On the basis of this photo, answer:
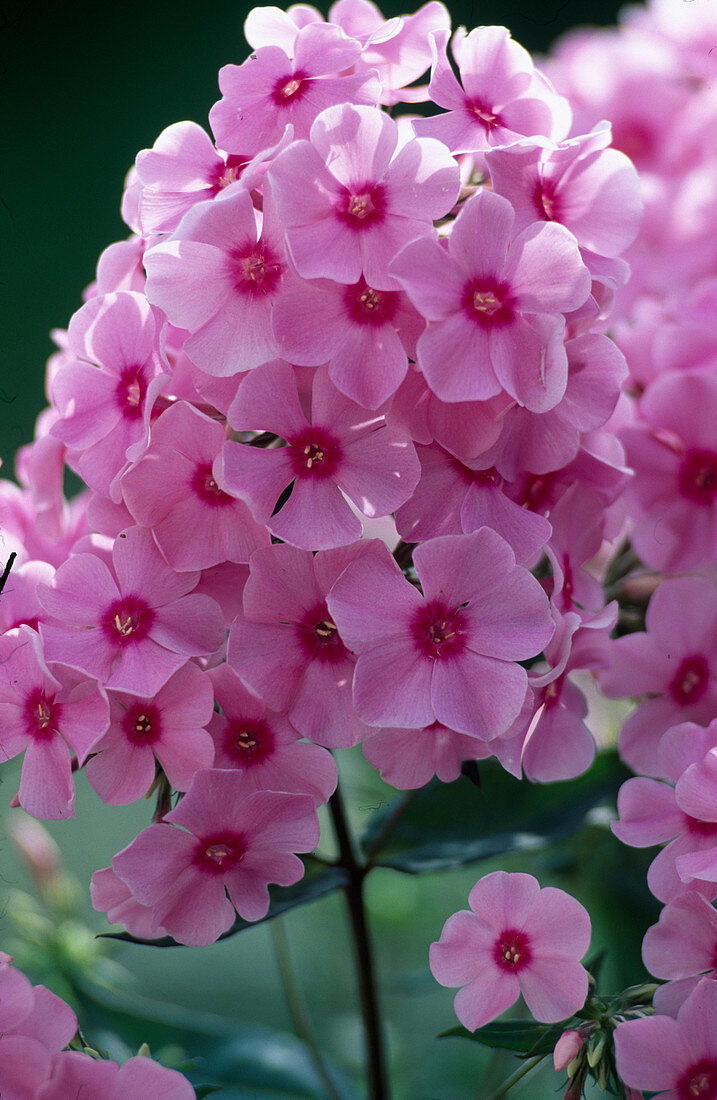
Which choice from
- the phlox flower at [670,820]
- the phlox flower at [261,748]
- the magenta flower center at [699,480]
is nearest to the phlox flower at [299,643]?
the phlox flower at [261,748]

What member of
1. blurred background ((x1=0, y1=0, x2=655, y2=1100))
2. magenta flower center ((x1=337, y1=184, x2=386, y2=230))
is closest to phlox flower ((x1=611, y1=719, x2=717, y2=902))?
blurred background ((x1=0, y1=0, x2=655, y2=1100))

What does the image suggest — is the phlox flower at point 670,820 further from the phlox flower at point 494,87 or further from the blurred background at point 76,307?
the phlox flower at point 494,87

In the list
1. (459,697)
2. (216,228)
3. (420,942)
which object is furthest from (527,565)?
(420,942)

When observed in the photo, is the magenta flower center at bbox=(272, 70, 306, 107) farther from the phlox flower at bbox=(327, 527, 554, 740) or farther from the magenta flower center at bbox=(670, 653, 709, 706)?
the magenta flower center at bbox=(670, 653, 709, 706)

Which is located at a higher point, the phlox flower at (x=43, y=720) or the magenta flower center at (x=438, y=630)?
the magenta flower center at (x=438, y=630)

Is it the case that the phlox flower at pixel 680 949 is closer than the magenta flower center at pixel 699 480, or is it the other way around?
the phlox flower at pixel 680 949

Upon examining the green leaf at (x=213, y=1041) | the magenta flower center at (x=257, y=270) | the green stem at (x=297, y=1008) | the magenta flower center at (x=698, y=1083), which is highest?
the magenta flower center at (x=257, y=270)

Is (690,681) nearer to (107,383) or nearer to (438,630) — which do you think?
(438,630)
